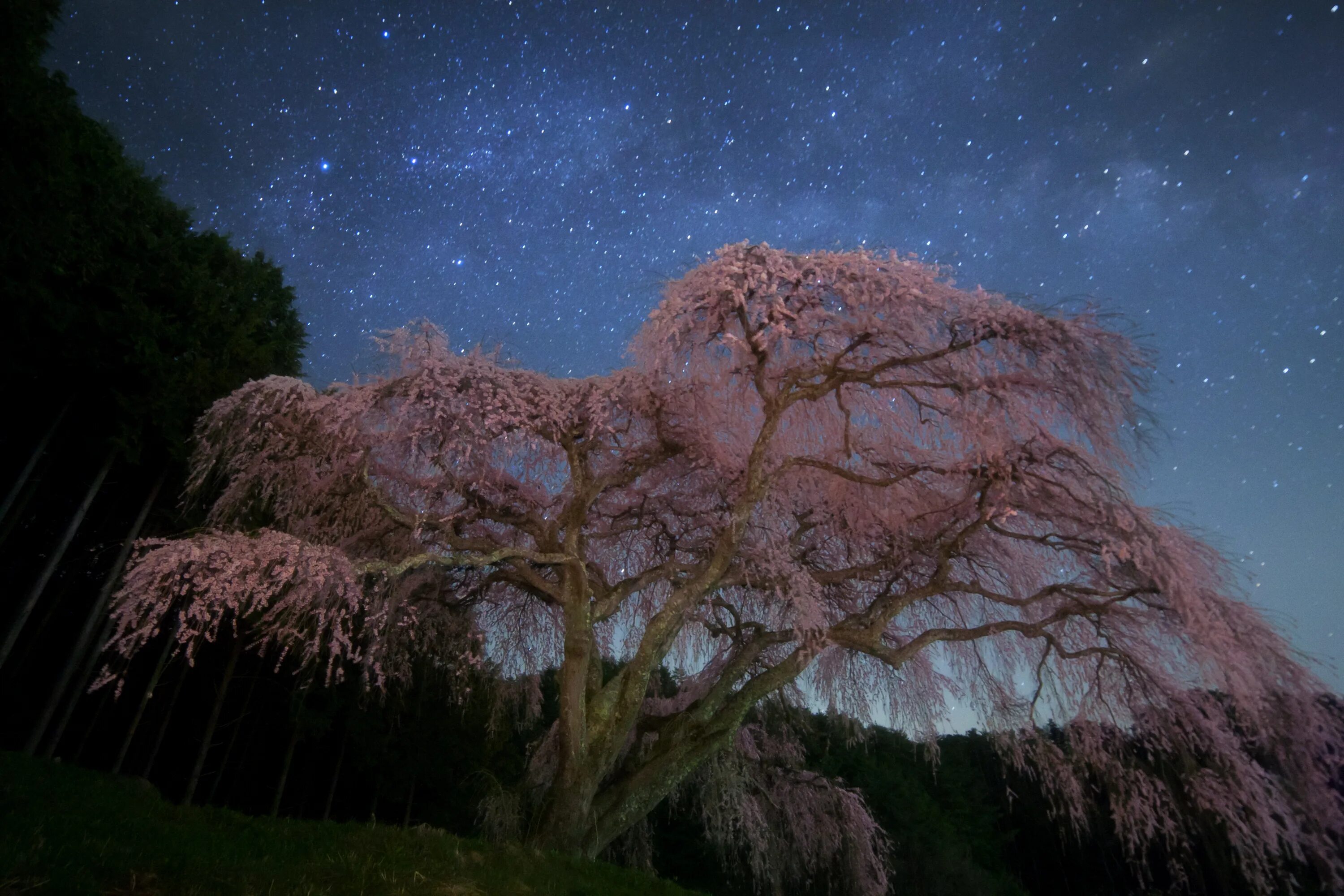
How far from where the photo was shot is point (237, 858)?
5473 mm

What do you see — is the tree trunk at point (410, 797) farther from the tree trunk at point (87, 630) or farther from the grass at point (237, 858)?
the grass at point (237, 858)

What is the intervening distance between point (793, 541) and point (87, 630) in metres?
14.2

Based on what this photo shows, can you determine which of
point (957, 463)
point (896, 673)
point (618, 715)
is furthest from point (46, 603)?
point (957, 463)

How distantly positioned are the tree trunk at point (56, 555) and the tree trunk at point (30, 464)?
93 cm

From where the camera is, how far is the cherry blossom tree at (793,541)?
8.05 metres

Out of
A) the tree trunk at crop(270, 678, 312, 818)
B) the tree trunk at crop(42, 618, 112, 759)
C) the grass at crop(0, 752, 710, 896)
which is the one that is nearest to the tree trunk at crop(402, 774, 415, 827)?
the tree trunk at crop(270, 678, 312, 818)

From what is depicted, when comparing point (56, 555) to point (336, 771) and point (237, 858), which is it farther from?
point (336, 771)

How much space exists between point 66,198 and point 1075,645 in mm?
16253

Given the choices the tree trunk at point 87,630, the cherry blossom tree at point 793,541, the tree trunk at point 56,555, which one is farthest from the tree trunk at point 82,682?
the cherry blossom tree at point 793,541

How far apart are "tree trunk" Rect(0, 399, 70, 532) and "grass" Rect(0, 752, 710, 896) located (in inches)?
240

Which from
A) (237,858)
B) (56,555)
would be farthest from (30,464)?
(237,858)

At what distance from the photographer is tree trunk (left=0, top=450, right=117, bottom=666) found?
12398 millimetres

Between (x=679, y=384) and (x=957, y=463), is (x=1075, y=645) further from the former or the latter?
(x=679, y=384)

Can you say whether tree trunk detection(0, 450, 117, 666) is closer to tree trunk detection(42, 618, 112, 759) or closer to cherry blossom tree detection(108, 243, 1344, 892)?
tree trunk detection(42, 618, 112, 759)
